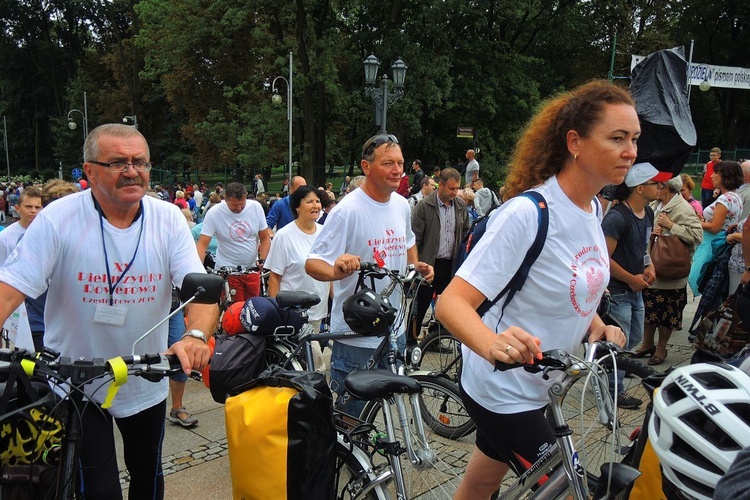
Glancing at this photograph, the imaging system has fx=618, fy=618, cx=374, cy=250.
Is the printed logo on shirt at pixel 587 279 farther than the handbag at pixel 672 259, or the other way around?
the handbag at pixel 672 259

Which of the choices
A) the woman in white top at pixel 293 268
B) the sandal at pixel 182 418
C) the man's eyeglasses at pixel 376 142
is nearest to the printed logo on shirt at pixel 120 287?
the man's eyeglasses at pixel 376 142

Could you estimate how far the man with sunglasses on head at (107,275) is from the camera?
247 centimetres

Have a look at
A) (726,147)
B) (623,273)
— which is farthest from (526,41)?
(623,273)

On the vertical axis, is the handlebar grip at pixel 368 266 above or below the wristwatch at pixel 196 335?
above

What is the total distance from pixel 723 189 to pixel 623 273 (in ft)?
10.3

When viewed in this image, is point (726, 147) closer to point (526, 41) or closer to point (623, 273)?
point (526, 41)

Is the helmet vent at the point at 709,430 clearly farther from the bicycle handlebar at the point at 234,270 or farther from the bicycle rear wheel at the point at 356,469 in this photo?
the bicycle handlebar at the point at 234,270

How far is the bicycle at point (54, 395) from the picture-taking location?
2.13 meters

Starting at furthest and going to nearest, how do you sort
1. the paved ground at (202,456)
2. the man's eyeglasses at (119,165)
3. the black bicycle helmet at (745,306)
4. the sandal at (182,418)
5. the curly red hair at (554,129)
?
the sandal at (182,418) < the black bicycle helmet at (745,306) < the paved ground at (202,456) < the man's eyeglasses at (119,165) < the curly red hair at (554,129)

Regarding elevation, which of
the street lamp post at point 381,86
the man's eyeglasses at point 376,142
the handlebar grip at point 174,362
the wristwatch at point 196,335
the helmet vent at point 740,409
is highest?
the street lamp post at point 381,86

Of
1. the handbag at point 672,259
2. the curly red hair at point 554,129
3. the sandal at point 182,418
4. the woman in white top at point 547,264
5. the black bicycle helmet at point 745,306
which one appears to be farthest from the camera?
the handbag at point 672,259

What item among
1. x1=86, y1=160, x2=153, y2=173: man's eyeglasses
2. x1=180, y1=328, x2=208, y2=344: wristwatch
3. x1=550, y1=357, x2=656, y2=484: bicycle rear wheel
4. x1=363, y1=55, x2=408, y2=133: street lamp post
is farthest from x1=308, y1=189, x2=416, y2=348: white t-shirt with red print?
x1=363, y1=55, x2=408, y2=133: street lamp post

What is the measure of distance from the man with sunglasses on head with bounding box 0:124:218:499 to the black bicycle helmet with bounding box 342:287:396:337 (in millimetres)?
777

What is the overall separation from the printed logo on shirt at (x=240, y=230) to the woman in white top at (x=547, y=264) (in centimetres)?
496
